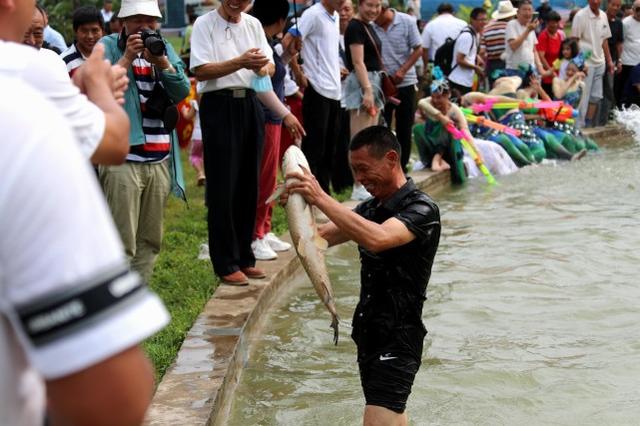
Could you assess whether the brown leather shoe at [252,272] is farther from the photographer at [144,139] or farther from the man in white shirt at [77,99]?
the man in white shirt at [77,99]

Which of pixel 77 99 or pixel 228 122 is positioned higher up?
pixel 77 99

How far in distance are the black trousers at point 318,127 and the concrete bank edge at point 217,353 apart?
173 centimetres

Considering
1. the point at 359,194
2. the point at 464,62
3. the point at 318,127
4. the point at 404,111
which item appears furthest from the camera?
the point at 464,62

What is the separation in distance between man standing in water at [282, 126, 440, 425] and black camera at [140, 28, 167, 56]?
1.58 m

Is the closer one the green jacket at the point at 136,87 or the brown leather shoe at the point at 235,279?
the green jacket at the point at 136,87

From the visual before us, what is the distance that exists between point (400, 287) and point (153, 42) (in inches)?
82.9

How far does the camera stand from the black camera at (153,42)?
18.6 feet

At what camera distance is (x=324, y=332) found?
22.9 feet

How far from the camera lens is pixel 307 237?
4.48 metres

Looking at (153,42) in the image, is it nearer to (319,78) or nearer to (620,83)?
(319,78)

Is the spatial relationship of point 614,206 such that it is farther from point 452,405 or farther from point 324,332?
point 452,405

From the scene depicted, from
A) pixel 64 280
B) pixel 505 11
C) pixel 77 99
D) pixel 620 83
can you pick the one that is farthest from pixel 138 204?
pixel 620 83

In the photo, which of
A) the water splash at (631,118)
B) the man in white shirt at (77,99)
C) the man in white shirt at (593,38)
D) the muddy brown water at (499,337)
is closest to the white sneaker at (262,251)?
the muddy brown water at (499,337)

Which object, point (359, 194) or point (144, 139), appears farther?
point (359, 194)
